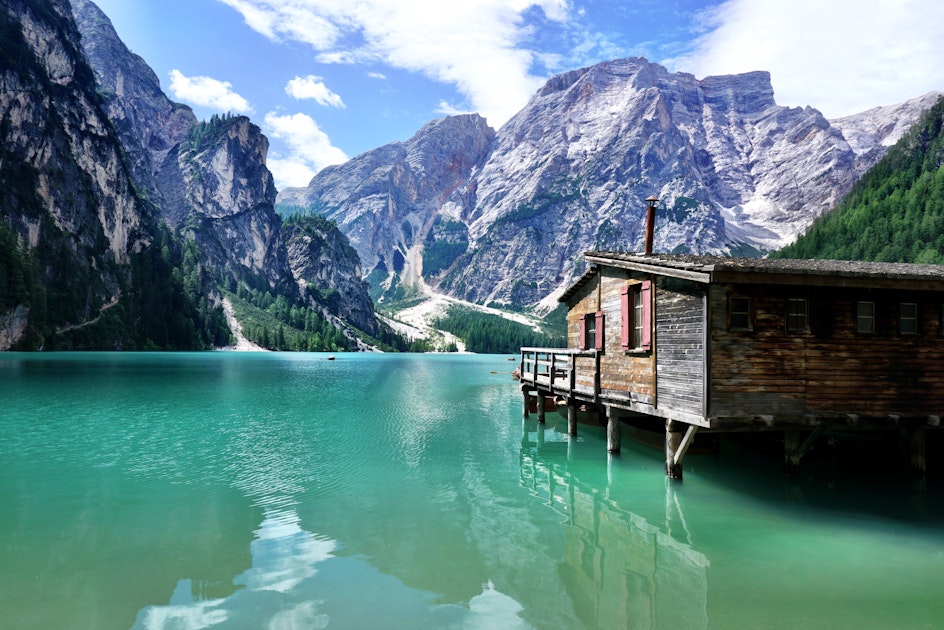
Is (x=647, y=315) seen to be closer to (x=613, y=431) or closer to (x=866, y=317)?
(x=613, y=431)

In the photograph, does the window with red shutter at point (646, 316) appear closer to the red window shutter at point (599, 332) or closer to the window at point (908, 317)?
the red window shutter at point (599, 332)

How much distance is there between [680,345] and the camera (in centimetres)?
1850

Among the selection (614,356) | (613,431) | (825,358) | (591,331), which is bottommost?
(613,431)

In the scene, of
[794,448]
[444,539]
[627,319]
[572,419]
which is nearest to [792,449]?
[794,448]

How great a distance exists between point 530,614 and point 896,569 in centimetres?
876

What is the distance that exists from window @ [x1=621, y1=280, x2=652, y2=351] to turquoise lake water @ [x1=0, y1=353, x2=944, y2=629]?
5.40 metres

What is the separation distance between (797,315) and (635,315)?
603 cm

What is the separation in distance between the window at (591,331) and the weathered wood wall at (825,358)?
8273 mm

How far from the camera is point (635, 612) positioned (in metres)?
10.1

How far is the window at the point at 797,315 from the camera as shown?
17484mm

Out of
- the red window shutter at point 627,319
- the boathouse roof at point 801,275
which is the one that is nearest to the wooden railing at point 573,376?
the red window shutter at point 627,319

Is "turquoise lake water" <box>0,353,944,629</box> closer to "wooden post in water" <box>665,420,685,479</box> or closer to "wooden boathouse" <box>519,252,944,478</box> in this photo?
"wooden post in water" <box>665,420,685,479</box>

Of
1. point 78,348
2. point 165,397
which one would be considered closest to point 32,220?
point 78,348

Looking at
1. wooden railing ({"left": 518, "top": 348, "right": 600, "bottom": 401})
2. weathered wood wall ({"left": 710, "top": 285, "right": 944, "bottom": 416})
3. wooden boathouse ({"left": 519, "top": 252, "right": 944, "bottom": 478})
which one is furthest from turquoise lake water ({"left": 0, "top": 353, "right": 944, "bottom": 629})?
wooden railing ({"left": 518, "top": 348, "right": 600, "bottom": 401})
